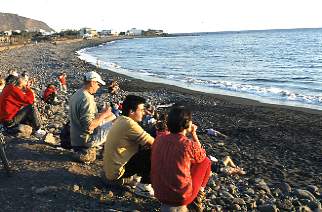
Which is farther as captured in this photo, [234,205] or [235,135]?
[235,135]

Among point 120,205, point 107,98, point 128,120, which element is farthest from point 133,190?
point 107,98

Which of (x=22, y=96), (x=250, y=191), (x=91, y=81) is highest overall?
(x=91, y=81)

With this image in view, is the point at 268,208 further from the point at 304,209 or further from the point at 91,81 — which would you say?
the point at 91,81

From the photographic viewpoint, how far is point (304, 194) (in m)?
7.91

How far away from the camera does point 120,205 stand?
6.00m

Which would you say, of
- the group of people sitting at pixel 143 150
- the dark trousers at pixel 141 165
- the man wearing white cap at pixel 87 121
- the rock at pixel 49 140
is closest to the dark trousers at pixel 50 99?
the rock at pixel 49 140

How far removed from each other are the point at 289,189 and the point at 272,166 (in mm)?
1690

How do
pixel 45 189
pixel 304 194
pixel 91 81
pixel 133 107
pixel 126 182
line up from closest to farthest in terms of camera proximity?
pixel 133 107
pixel 45 189
pixel 126 182
pixel 91 81
pixel 304 194

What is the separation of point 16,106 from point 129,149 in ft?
14.1

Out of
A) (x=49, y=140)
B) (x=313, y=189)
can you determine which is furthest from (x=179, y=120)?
(x=49, y=140)

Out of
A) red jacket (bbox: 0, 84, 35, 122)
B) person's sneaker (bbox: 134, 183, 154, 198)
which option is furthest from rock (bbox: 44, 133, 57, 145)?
person's sneaker (bbox: 134, 183, 154, 198)

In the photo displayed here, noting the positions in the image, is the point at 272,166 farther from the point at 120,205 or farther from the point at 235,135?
the point at 120,205

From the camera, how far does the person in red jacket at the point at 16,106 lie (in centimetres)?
920

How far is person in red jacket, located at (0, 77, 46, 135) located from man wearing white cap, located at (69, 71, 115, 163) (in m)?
2.32
